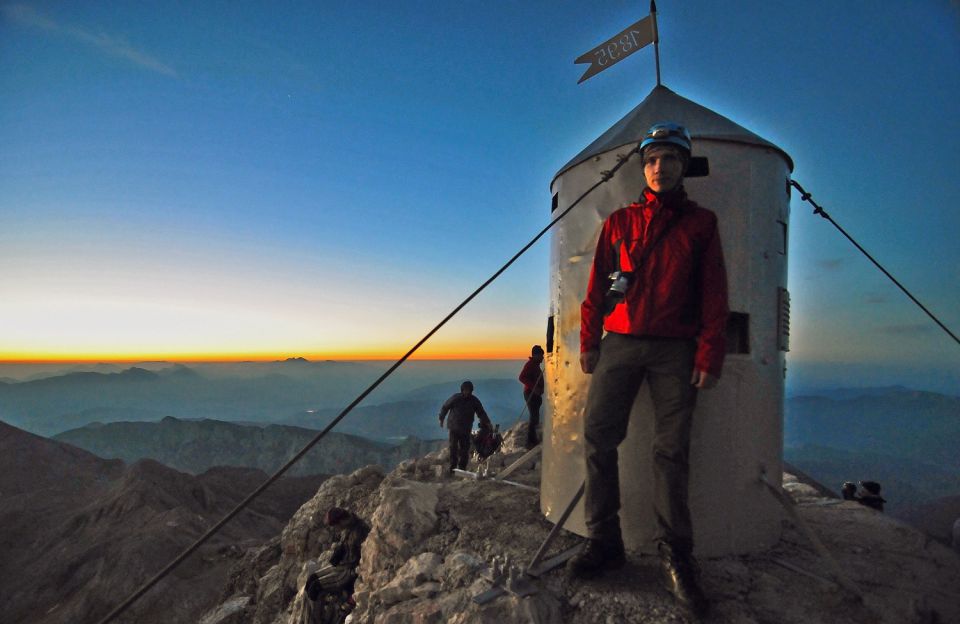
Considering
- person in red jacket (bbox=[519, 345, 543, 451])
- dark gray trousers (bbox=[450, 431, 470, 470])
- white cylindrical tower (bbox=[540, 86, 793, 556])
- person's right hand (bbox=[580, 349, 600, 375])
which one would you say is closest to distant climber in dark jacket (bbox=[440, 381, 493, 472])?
dark gray trousers (bbox=[450, 431, 470, 470])

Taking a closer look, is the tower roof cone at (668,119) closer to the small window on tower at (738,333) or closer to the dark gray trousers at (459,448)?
the small window on tower at (738,333)

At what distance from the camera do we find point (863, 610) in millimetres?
3412

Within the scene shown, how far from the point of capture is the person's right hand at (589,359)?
357 centimetres

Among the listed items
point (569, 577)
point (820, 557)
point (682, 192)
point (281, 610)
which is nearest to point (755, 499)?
point (820, 557)

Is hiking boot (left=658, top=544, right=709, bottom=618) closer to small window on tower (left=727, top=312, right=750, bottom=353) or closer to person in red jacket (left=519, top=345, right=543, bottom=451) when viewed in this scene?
small window on tower (left=727, top=312, right=750, bottom=353)

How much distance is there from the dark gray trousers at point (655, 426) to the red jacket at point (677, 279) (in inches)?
5.5

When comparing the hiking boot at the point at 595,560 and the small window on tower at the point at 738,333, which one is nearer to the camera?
the hiking boot at the point at 595,560

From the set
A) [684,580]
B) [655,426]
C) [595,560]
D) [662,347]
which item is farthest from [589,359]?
[684,580]

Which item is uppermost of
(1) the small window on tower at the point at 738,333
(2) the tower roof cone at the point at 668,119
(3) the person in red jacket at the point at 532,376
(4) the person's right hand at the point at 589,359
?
(2) the tower roof cone at the point at 668,119

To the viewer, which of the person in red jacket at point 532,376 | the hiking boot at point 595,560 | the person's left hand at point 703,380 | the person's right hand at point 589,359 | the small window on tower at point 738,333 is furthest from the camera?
the person in red jacket at point 532,376

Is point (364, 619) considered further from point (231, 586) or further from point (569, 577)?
point (231, 586)

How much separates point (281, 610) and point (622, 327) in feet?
34.1

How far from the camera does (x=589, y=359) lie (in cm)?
359

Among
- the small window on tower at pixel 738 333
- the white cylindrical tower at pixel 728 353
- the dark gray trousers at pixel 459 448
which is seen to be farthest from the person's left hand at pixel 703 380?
the dark gray trousers at pixel 459 448
